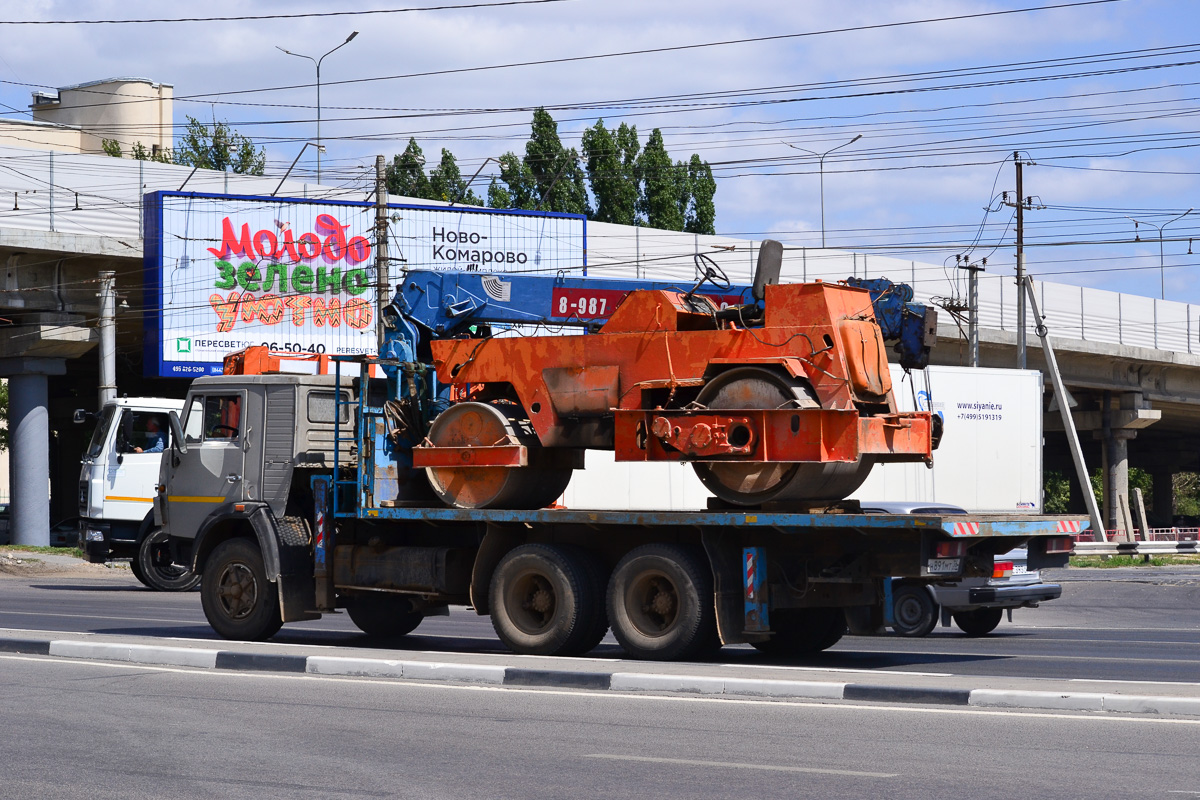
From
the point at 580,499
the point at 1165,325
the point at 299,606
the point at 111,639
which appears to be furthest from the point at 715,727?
the point at 1165,325

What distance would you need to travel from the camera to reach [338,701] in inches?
399

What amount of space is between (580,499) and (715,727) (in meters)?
16.5

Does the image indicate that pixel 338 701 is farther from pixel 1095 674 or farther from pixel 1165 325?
pixel 1165 325

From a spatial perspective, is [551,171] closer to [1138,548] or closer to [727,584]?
[1138,548]

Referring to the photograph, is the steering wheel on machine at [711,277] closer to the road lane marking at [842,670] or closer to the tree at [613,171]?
the road lane marking at [842,670]

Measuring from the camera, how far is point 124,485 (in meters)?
24.8

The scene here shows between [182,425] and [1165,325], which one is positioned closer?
[182,425]

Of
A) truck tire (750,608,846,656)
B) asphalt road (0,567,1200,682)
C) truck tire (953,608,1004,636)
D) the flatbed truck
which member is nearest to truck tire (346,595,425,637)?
the flatbed truck

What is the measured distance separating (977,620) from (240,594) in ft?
26.4

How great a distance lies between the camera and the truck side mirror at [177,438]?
49.7ft

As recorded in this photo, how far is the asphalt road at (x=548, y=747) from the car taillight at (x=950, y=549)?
2.16m

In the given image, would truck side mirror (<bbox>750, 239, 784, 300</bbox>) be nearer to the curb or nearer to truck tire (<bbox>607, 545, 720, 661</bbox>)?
truck tire (<bbox>607, 545, 720, 661</bbox>)

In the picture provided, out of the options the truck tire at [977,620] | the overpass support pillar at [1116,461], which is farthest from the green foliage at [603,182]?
the truck tire at [977,620]

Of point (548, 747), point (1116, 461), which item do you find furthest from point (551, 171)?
point (548, 747)
